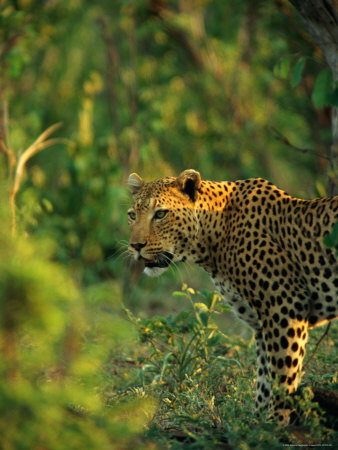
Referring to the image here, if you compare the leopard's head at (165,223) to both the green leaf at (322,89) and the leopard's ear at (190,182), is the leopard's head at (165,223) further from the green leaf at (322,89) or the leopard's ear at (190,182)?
the green leaf at (322,89)

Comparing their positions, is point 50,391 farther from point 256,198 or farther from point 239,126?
point 239,126

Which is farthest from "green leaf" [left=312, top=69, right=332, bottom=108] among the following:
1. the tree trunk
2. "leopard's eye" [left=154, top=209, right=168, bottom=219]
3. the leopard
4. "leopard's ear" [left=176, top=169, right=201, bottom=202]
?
"leopard's eye" [left=154, top=209, right=168, bottom=219]

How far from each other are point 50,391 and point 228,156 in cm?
1272

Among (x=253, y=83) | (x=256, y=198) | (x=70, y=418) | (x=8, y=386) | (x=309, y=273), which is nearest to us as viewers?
(x=8, y=386)

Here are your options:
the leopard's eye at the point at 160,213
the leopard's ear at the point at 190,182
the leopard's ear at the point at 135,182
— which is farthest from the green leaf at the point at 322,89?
the leopard's ear at the point at 135,182

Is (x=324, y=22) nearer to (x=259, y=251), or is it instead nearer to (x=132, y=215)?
(x=259, y=251)

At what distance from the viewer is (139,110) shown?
14.2m

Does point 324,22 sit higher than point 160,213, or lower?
higher

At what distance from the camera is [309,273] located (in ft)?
17.3

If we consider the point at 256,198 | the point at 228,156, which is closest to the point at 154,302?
the point at 256,198

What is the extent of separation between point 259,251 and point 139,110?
30.2 feet

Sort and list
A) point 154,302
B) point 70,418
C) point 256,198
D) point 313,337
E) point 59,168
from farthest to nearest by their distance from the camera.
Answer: point 59,168
point 154,302
point 313,337
point 256,198
point 70,418

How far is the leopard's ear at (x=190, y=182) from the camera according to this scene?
587 centimetres

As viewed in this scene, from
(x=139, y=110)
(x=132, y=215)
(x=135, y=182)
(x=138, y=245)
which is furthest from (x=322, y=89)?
(x=139, y=110)
